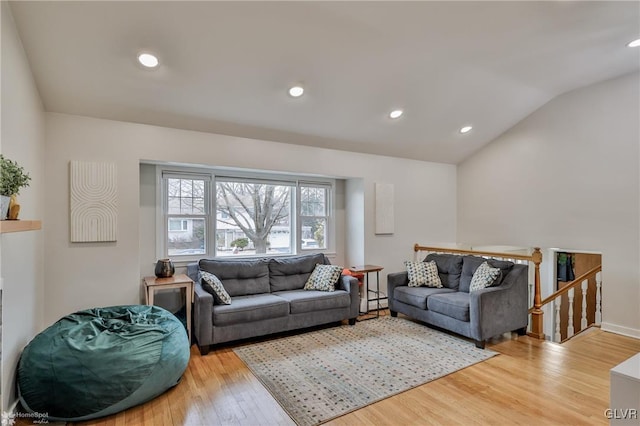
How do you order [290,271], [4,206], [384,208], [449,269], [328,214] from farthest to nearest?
[328,214], [384,208], [449,269], [290,271], [4,206]

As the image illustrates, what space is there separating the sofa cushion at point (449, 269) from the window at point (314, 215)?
1741 mm

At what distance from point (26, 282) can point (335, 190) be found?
3.85 metres

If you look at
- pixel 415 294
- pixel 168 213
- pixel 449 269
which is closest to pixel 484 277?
pixel 449 269

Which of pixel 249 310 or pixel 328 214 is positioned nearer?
pixel 249 310

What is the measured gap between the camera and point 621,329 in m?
3.99

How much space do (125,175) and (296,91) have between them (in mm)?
1970

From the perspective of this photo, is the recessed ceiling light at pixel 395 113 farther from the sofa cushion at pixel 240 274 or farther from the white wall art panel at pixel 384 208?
the sofa cushion at pixel 240 274

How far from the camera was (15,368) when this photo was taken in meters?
2.30

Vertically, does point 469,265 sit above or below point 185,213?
below

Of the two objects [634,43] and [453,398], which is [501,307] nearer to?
[453,398]

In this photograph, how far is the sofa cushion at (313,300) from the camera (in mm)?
3869

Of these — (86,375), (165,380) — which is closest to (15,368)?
(86,375)

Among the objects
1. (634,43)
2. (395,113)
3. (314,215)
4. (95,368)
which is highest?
(634,43)

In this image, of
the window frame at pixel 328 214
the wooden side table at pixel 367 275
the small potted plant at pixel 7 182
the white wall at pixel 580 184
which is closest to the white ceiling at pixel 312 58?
the white wall at pixel 580 184
